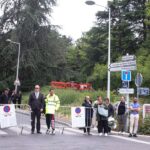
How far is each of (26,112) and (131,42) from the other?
35978 mm

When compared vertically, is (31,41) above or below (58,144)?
above

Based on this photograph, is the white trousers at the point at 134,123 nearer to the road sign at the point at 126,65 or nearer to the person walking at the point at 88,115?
the person walking at the point at 88,115

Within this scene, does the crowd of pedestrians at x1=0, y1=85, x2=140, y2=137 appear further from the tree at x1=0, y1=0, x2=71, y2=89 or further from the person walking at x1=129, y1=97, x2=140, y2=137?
the tree at x1=0, y1=0, x2=71, y2=89

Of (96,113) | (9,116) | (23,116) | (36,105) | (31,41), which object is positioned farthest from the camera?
(31,41)

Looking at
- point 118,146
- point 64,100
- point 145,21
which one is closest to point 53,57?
point 145,21

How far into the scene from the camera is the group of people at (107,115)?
20734 millimetres

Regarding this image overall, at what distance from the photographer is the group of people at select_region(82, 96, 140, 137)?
2073cm

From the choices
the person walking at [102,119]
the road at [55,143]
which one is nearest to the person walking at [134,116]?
the person walking at [102,119]

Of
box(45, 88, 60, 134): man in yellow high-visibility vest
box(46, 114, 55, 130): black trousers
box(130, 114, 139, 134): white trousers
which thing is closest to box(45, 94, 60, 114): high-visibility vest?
box(45, 88, 60, 134): man in yellow high-visibility vest

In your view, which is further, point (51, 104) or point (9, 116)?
point (9, 116)

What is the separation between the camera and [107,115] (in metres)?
20.8

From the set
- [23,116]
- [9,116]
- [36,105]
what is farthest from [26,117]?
[36,105]

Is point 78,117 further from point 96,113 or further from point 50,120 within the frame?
point 50,120

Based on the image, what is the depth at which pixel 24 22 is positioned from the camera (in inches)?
2443
